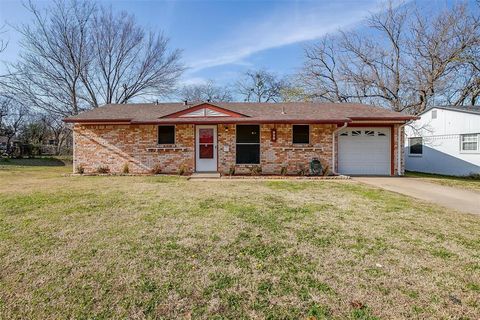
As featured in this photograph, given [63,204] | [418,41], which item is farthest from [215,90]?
[63,204]

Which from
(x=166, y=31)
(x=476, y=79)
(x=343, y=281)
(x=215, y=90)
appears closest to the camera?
(x=343, y=281)

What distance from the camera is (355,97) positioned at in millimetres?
21906

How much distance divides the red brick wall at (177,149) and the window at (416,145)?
5480 mm

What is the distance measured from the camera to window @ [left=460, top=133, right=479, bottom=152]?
1268 centimetres

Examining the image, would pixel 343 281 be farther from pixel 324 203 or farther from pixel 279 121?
pixel 279 121

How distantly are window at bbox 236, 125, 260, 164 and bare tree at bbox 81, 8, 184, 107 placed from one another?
620 inches

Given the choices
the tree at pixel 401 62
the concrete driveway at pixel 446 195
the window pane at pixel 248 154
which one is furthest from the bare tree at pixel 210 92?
the concrete driveway at pixel 446 195

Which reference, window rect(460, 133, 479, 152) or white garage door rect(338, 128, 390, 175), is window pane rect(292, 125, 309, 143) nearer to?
white garage door rect(338, 128, 390, 175)

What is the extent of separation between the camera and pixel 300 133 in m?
11.8

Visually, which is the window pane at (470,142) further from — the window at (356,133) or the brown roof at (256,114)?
the window at (356,133)

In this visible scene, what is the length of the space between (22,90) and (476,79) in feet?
109

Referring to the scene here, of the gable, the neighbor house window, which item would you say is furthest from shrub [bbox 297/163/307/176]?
the gable

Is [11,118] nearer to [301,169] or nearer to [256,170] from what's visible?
[256,170]

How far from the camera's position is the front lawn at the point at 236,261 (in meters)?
2.29
